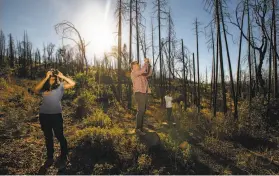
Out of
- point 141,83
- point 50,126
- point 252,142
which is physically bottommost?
point 252,142

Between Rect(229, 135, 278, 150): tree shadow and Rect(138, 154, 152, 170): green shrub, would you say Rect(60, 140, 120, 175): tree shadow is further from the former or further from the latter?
Rect(229, 135, 278, 150): tree shadow

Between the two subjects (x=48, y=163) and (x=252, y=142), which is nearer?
(x=48, y=163)

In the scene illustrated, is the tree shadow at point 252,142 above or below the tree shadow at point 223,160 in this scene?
below

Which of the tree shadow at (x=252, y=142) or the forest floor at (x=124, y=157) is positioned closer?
the forest floor at (x=124, y=157)

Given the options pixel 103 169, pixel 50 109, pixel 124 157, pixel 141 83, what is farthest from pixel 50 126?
pixel 141 83

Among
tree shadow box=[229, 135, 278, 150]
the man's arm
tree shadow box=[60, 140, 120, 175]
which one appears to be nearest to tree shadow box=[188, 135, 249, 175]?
tree shadow box=[229, 135, 278, 150]

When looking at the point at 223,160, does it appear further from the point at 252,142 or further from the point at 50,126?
the point at 50,126

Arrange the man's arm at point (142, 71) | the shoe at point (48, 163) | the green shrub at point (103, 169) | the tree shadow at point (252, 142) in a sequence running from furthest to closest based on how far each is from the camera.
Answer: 1. the tree shadow at point (252, 142)
2. the man's arm at point (142, 71)
3. the shoe at point (48, 163)
4. the green shrub at point (103, 169)

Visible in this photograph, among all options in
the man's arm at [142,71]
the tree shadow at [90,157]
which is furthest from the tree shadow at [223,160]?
the man's arm at [142,71]

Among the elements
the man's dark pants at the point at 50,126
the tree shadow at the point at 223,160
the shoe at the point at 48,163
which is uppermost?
the man's dark pants at the point at 50,126

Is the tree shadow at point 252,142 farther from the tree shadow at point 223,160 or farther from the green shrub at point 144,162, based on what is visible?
the green shrub at point 144,162

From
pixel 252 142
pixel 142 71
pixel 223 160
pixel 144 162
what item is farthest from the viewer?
pixel 252 142

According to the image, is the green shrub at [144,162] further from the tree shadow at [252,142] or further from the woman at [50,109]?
the tree shadow at [252,142]

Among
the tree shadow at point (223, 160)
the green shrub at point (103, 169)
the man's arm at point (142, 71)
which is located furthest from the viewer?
the man's arm at point (142, 71)
